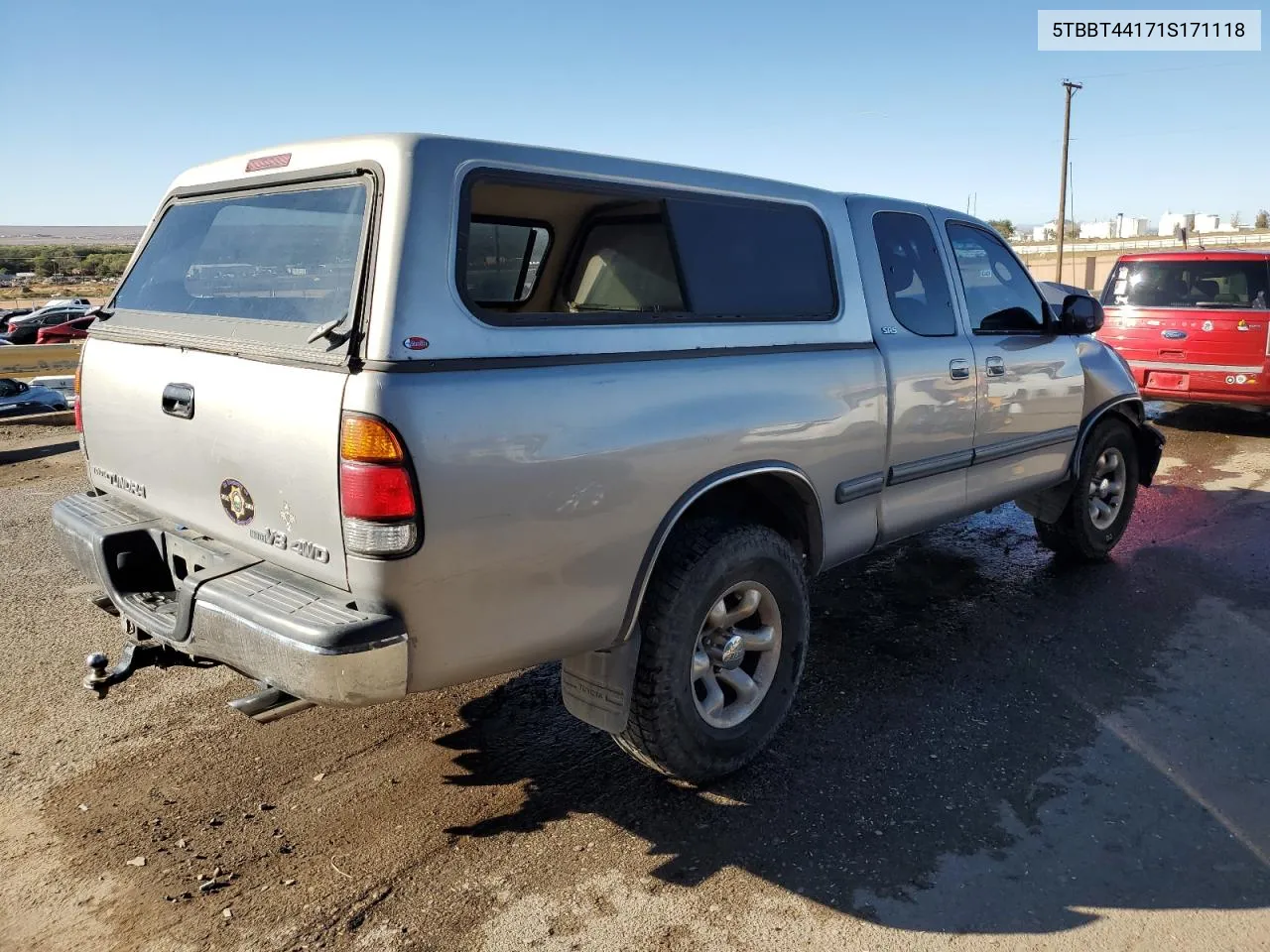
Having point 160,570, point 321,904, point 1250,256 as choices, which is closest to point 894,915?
point 321,904

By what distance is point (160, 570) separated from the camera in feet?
10.4

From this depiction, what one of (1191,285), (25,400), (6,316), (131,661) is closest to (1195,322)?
(1191,285)

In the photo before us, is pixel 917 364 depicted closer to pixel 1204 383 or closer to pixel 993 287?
pixel 993 287

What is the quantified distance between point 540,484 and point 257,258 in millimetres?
1354

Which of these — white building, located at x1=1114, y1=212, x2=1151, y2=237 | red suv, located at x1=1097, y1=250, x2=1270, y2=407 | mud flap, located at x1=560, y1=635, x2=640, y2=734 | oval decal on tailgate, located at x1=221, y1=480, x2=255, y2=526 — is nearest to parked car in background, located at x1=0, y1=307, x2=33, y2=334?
red suv, located at x1=1097, y1=250, x2=1270, y2=407

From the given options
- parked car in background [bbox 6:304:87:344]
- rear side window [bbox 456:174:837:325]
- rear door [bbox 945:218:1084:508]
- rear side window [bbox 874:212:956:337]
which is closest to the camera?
rear side window [bbox 456:174:837:325]

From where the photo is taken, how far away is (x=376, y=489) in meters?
2.35

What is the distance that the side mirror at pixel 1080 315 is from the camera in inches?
195

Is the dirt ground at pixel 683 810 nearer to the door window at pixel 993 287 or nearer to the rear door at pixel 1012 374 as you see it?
the rear door at pixel 1012 374

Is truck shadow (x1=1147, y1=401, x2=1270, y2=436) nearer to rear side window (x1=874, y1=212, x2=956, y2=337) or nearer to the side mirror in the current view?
the side mirror

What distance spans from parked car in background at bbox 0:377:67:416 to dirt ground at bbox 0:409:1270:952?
25.4 feet

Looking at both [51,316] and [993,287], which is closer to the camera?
[993,287]

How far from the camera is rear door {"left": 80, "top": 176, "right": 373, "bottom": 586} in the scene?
2.50 meters

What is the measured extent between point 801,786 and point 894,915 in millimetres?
683
